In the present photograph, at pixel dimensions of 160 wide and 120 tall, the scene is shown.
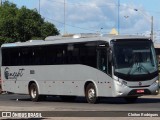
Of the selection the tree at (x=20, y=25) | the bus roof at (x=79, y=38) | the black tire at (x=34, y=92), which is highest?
the tree at (x=20, y=25)

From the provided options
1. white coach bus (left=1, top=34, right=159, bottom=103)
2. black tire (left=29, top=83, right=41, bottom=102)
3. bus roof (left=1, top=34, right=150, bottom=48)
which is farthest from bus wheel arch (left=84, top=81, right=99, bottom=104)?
black tire (left=29, top=83, right=41, bottom=102)

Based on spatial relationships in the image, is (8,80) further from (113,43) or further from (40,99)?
(113,43)

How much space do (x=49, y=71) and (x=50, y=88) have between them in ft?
3.00

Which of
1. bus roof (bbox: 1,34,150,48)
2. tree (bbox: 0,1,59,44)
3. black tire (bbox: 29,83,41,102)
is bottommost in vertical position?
black tire (bbox: 29,83,41,102)

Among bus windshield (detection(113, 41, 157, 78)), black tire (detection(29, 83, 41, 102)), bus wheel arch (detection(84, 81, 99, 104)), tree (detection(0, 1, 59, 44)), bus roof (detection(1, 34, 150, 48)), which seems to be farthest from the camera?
tree (detection(0, 1, 59, 44))

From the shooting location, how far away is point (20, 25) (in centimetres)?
5641

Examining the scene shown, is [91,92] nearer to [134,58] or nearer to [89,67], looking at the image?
[89,67]

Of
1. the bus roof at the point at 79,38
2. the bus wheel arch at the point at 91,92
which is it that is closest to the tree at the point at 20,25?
the bus roof at the point at 79,38

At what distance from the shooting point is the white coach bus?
24.7m

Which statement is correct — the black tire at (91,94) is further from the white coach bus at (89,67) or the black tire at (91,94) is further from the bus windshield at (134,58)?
the bus windshield at (134,58)

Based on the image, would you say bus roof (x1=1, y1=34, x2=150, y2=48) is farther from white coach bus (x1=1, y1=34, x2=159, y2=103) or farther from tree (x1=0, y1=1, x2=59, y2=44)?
tree (x1=0, y1=1, x2=59, y2=44)

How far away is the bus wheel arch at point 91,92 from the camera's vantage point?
2564 cm

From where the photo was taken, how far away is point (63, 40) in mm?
27828

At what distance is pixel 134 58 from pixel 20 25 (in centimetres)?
3289
